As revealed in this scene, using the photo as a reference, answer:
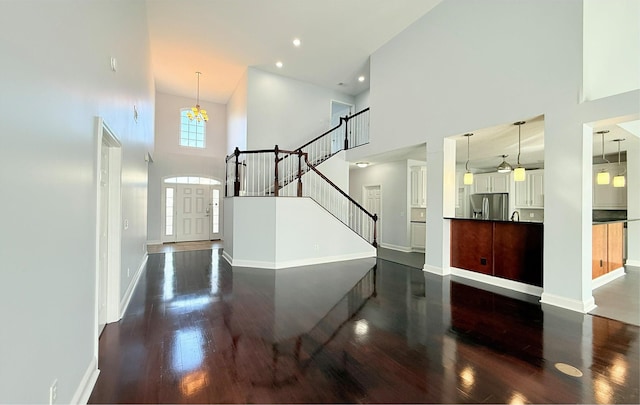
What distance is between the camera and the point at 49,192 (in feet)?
4.78

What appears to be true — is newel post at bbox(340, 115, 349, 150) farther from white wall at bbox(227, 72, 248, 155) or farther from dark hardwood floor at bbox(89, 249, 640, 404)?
dark hardwood floor at bbox(89, 249, 640, 404)

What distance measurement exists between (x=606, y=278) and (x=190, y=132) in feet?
37.6

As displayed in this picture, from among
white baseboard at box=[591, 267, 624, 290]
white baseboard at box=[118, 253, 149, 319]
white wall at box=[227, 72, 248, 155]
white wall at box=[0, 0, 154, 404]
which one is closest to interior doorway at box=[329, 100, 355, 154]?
white wall at box=[227, 72, 248, 155]

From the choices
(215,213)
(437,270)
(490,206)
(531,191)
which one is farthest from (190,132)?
(531,191)

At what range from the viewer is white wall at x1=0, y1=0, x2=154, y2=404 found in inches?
44.7

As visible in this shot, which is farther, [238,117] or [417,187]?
[238,117]

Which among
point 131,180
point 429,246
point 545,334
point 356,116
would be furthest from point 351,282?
point 356,116

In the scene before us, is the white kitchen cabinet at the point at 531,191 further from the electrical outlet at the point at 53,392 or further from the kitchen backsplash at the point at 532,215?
the electrical outlet at the point at 53,392

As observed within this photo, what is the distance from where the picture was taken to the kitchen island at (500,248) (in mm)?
4203

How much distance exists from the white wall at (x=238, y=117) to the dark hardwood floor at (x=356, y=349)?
492 cm

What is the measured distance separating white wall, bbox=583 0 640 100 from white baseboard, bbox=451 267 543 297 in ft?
9.14

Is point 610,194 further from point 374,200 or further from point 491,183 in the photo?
point 374,200

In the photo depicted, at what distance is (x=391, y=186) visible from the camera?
8148 millimetres

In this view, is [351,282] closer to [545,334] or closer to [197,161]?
[545,334]
